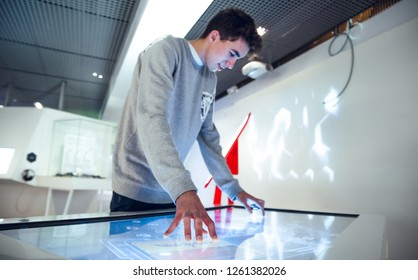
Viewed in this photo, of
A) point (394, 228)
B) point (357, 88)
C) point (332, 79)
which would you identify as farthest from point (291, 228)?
point (332, 79)

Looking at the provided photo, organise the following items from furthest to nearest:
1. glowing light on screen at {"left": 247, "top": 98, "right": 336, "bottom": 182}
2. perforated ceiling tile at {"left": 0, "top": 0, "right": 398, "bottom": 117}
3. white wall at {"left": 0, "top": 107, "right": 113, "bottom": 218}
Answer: white wall at {"left": 0, "top": 107, "right": 113, "bottom": 218} → glowing light on screen at {"left": 247, "top": 98, "right": 336, "bottom": 182} → perforated ceiling tile at {"left": 0, "top": 0, "right": 398, "bottom": 117}

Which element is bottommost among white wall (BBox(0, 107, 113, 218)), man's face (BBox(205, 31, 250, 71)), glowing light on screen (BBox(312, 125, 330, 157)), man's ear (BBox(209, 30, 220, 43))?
white wall (BBox(0, 107, 113, 218))

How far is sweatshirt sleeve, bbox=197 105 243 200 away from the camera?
1011 mm

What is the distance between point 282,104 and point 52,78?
3.07 metres

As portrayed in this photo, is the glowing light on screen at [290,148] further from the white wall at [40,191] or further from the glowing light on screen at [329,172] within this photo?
the white wall at [40,191]

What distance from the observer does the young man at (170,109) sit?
64 centimetres

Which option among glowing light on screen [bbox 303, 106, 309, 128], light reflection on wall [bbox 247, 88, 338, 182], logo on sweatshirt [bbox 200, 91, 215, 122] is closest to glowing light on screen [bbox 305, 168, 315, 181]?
light reflection on wall [bbox 247, 88, 338, 182]

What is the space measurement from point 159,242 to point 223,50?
705 mm

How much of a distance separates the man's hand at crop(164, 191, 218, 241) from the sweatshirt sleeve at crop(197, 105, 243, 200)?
1.68ft

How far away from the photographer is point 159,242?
49 centimetres

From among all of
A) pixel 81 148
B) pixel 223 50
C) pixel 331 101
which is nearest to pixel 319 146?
pixel 331 101

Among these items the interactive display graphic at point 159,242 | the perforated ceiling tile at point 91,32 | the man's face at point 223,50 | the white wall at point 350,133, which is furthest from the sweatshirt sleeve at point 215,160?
the white wall at point 350,133

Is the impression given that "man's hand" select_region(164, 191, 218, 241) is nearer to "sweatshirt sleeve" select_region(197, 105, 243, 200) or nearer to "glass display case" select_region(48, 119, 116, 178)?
"sweatshirt sleeve" select_region(197, 105, 243, 200)

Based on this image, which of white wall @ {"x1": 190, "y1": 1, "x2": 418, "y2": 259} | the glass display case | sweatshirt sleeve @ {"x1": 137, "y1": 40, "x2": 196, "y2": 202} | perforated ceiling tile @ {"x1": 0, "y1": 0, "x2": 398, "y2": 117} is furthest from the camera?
the glass display case
